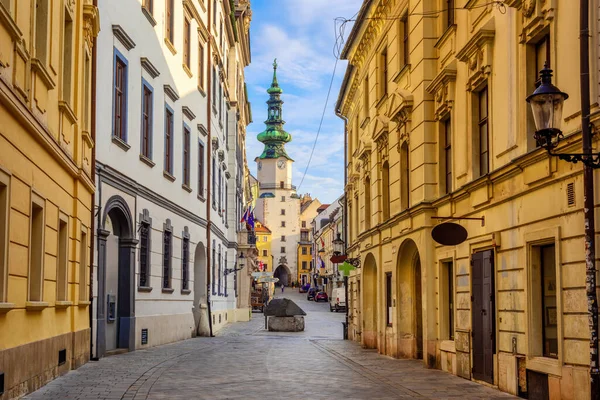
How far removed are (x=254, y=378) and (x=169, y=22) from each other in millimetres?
15330

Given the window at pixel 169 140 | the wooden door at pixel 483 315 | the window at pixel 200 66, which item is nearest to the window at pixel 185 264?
the window at pixel 169 140

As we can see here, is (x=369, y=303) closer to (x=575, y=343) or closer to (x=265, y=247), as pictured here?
(x=575, y=343)

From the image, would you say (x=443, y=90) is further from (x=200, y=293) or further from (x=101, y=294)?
(x=200, y=293)

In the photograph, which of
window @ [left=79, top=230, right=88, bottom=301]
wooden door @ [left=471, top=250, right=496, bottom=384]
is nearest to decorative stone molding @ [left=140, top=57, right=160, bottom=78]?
window @ [left=79, top=230, right=88, bottom=301]

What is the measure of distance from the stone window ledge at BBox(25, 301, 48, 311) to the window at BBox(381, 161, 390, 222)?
12.8 m

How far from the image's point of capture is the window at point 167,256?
1050 inches

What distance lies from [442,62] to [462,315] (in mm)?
5690

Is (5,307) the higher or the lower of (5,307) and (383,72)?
the lower

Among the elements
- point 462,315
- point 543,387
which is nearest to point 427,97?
point 462,315

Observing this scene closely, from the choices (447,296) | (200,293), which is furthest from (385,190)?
(200,293)

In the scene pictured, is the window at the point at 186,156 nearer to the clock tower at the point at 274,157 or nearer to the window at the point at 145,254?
the window at the point at 145,254

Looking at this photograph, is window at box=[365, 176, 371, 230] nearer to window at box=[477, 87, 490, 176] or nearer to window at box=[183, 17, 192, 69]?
window at box=[183, 17, 192, 69]

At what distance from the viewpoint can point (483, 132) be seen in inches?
609

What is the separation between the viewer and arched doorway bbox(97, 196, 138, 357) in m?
21.1
